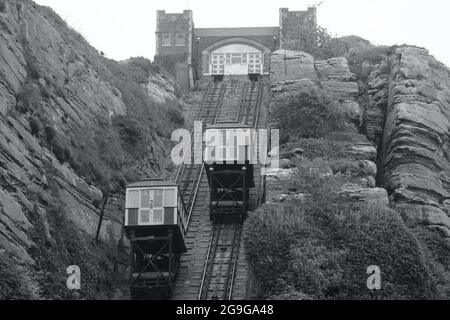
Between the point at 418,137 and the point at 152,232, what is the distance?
1345cm

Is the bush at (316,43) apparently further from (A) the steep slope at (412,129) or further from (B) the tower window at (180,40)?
(A) the steep slope at (412,129)

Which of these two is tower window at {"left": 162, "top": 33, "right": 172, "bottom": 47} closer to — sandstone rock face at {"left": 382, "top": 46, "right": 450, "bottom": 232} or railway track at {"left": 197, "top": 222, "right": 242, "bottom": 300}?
sandstone rock face at {"left": 382, "top": 46, "right": 450, "bottom": 232}

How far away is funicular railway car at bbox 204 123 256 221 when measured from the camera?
44.5 metres

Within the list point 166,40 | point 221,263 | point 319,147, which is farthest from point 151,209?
point 166,40

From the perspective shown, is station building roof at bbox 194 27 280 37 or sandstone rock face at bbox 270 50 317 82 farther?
station building roof at bbox 194 27 280 37

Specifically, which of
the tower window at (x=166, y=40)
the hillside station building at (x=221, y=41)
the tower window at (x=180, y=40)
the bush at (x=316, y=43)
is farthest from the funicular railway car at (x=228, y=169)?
the tower window at (x=180, y=40)

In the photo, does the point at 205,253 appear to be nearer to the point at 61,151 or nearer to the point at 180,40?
the point at 61,151

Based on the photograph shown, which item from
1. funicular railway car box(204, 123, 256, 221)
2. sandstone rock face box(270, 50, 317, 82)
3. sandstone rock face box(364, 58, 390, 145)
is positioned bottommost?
funicular railway car box(204, 123, 256, 221)

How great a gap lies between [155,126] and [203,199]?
7685mm

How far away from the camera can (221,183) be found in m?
45.0

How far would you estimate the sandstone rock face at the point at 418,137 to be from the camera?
43719 millimetres

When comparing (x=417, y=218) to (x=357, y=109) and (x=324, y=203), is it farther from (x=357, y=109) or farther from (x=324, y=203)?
(x=357, y=109)

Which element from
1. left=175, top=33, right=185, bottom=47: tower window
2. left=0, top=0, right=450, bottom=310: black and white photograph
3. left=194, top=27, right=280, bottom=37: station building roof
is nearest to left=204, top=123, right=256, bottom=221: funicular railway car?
left=0, top=0, right=450, bottom=310: black and white photograph

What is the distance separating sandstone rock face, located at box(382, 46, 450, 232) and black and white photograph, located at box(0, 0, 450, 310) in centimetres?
8
